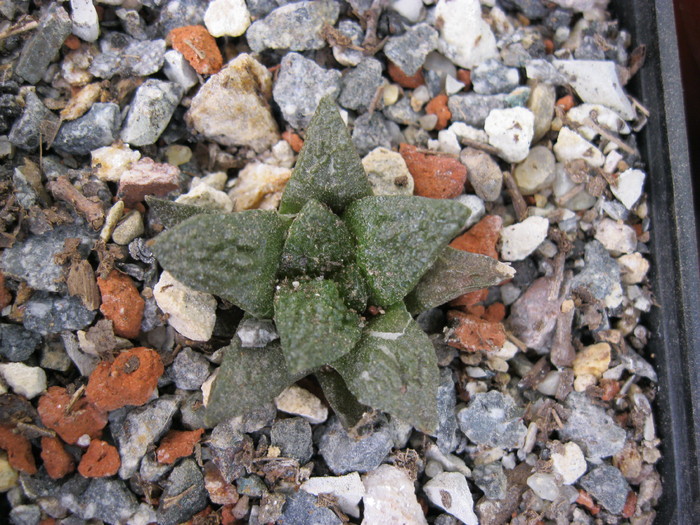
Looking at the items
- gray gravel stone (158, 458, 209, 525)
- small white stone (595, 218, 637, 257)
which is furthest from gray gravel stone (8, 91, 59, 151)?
small white stone (595, 218, 637, 257)

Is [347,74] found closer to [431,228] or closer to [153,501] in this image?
[431,228]

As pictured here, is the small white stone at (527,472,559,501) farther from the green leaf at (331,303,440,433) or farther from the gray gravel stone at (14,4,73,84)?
the gray gravel stone at (14,4,73,84)

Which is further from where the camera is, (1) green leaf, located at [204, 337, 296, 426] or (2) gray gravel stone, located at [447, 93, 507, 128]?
(2) gray gravel stone, located at [447, 93, 507, 128]

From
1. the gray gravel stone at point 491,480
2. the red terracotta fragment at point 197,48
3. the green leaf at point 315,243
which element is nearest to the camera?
the green leaf at point 315,243

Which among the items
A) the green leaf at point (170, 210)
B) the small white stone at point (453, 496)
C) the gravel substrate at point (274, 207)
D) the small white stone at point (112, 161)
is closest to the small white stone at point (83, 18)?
the gravel substrate at point (274, 207)

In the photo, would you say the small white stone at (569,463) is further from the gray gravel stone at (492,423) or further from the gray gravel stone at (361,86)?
the gray gravel stone at (361,86)

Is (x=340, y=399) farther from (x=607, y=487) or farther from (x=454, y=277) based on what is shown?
(x=607, y=487)
